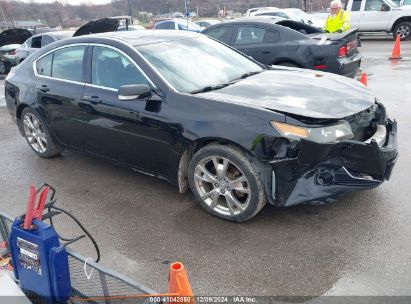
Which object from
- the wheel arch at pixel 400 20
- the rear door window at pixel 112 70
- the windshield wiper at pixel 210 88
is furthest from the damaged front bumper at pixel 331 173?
the wheel arch at pixel 400 20

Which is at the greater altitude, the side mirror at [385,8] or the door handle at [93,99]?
the side mirror at [385,8]

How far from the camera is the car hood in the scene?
334cm

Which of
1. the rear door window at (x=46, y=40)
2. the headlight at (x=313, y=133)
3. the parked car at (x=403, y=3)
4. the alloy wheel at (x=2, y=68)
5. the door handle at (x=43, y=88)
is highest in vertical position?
the parked car at (x=403, y=3)

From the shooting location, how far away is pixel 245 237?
10.9 ft

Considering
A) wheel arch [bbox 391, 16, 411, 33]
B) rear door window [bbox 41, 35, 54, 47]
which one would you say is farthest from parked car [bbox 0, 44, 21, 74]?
wheel arch [bbox 391, 16, 411, 33]

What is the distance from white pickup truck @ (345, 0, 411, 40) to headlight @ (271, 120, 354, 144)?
14636mm

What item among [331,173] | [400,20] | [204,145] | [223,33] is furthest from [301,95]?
[400,20]

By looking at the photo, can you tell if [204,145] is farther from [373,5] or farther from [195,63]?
[373,5]

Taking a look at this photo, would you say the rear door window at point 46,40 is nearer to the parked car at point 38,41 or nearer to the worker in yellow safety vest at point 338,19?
the parked car at point 38,41

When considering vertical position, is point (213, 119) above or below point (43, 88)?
above

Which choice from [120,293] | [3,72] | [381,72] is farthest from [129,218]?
[3,72]

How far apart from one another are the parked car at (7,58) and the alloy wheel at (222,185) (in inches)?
503

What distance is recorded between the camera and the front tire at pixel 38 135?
514 cm

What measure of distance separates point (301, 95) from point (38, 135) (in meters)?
3.50
